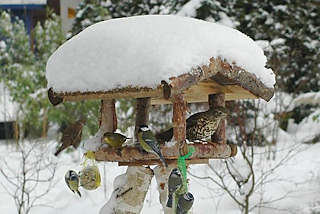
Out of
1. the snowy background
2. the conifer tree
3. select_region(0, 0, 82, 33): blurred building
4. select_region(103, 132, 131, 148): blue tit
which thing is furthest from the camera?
select_region(0, 0, 82, 33): blurred building

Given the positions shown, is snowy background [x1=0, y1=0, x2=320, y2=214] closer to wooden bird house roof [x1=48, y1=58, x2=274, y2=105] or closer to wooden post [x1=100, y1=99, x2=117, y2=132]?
wooden post [x1=100, y1=99, x2=117, y2=132]

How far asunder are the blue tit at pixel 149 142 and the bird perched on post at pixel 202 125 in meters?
0.17

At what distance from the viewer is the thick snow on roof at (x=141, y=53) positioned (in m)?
1.54

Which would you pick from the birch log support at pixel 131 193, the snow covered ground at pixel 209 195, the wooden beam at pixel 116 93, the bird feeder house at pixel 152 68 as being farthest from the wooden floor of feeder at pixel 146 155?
the snow covered ground at pixel 209 195

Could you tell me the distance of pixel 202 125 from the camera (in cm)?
187

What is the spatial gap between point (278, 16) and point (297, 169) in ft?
10.6

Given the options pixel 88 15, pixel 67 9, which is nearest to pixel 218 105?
pixel 88 15

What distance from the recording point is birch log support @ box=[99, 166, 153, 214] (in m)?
1.95

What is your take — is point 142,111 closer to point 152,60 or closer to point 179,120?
point 179,120

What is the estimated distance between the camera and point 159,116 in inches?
216

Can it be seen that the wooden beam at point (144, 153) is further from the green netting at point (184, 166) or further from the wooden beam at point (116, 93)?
the wooden beam at point (116, 93)

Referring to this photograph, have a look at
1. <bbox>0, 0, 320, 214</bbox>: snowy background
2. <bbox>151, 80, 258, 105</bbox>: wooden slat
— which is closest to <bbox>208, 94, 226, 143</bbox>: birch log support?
<bbox>151, 80, 258, 105</bbox>: wooden slat

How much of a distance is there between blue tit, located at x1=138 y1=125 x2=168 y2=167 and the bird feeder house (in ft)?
0.26

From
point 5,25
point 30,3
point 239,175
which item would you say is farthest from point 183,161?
point 30,3
